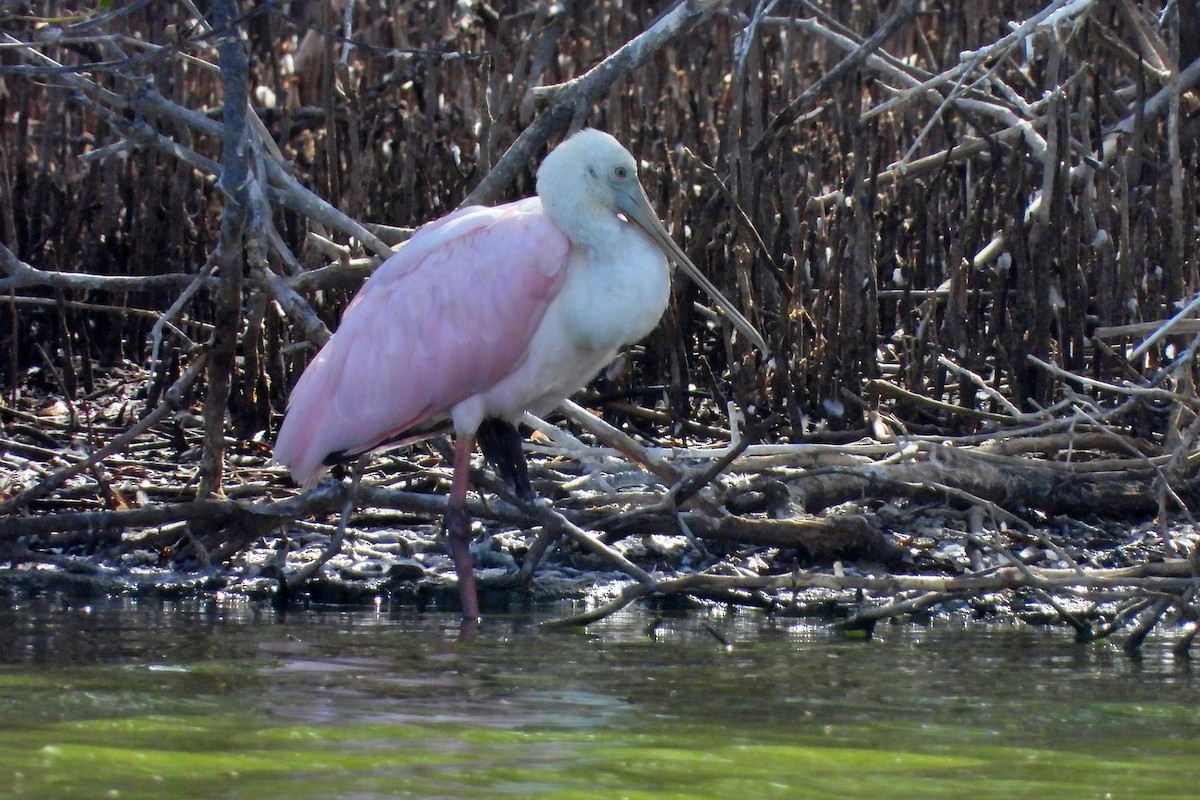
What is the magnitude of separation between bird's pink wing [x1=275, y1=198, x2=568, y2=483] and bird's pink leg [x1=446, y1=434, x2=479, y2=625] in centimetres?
17

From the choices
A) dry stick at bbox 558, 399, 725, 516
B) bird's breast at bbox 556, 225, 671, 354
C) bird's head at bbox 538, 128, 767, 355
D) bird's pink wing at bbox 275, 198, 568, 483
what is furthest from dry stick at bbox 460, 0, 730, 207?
dry stick at bbox 558, 399, 725, 516

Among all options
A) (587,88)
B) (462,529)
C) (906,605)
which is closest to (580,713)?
(906,605)

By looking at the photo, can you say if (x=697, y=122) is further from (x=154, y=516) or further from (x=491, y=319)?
(x=154, y=516)

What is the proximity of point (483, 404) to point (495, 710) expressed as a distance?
210cm

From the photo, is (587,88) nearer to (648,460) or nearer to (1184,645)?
(648,460)

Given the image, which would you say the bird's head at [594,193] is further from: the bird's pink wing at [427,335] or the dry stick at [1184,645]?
the dry stick at [1184,645]

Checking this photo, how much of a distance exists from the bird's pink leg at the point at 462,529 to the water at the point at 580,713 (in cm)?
26

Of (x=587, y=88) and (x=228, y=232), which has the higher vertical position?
(x=587, y=88)

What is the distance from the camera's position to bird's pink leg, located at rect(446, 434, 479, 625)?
4.79m

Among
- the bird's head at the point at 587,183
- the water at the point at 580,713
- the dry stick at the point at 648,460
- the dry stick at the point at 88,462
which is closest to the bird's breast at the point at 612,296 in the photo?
the bird's head at the point at 587,183

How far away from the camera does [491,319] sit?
16.4 ft

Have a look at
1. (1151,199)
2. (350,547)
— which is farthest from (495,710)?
(1151,199)

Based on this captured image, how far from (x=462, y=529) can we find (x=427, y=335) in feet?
Answer: 1.92

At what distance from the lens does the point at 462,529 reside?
4.96m
